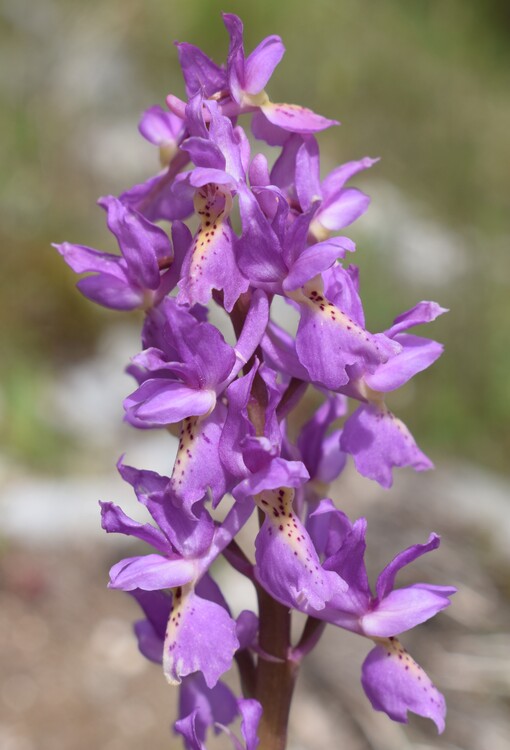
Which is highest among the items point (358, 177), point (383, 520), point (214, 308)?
point (358, 177)

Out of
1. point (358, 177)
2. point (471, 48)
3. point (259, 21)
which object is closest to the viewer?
point (358, 177)

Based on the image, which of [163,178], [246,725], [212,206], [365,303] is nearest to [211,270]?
[212,206]

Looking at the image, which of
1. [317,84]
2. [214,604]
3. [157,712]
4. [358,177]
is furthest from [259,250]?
[317,84]

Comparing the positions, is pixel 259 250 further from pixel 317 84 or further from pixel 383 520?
pixel 317 84

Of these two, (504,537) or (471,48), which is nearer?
(504,537)

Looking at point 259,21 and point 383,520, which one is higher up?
point 259,21

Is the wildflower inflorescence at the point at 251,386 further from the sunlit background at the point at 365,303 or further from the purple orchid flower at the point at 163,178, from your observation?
the sunlit background at the point at 365,303

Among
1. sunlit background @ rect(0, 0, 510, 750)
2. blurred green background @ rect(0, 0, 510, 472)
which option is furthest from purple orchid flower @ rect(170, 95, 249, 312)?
Answer: blurred green background @ rect(0, 0, 510, 472)

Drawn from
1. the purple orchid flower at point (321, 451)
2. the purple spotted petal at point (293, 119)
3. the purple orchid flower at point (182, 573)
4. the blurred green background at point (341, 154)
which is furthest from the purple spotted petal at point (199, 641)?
the blurred green background at point (341, 154)
